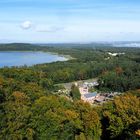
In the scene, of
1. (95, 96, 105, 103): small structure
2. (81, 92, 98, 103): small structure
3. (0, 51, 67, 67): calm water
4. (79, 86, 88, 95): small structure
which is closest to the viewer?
(95, 96, 105, 103): small structure

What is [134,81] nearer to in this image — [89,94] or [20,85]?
[89,94]

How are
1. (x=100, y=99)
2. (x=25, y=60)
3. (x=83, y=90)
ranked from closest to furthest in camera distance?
(x=100, y=99), (x=83, y=90), (x=25, y=60)

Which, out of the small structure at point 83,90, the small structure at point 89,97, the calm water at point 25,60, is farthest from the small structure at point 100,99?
the calm water at point 25,60

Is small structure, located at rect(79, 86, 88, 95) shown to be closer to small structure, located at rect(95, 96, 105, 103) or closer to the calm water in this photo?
small structure, located at rect(95, 96, 105, 103)

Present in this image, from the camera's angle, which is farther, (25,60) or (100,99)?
(25,60)

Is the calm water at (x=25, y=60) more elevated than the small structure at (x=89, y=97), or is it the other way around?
the small structure at (x=89, y=97)

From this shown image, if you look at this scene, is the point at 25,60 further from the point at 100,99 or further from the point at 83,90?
the point at 100,99

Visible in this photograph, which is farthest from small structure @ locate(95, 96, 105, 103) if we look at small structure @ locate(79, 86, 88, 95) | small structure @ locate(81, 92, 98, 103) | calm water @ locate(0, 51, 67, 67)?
calm water @ locate(0, 51, 67, 67)

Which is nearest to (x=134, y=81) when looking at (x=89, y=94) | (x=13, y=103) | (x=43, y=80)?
(x=89, y=94)

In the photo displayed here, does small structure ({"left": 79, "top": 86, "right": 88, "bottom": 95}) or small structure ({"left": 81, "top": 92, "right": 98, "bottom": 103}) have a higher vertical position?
small structure ({"left": 81, "top": 92, "right": 98, "bottom": 103})

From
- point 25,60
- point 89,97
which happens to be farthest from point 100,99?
point 25,60

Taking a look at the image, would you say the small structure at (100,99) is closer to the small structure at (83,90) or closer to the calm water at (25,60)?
the small structure at (83,90)
